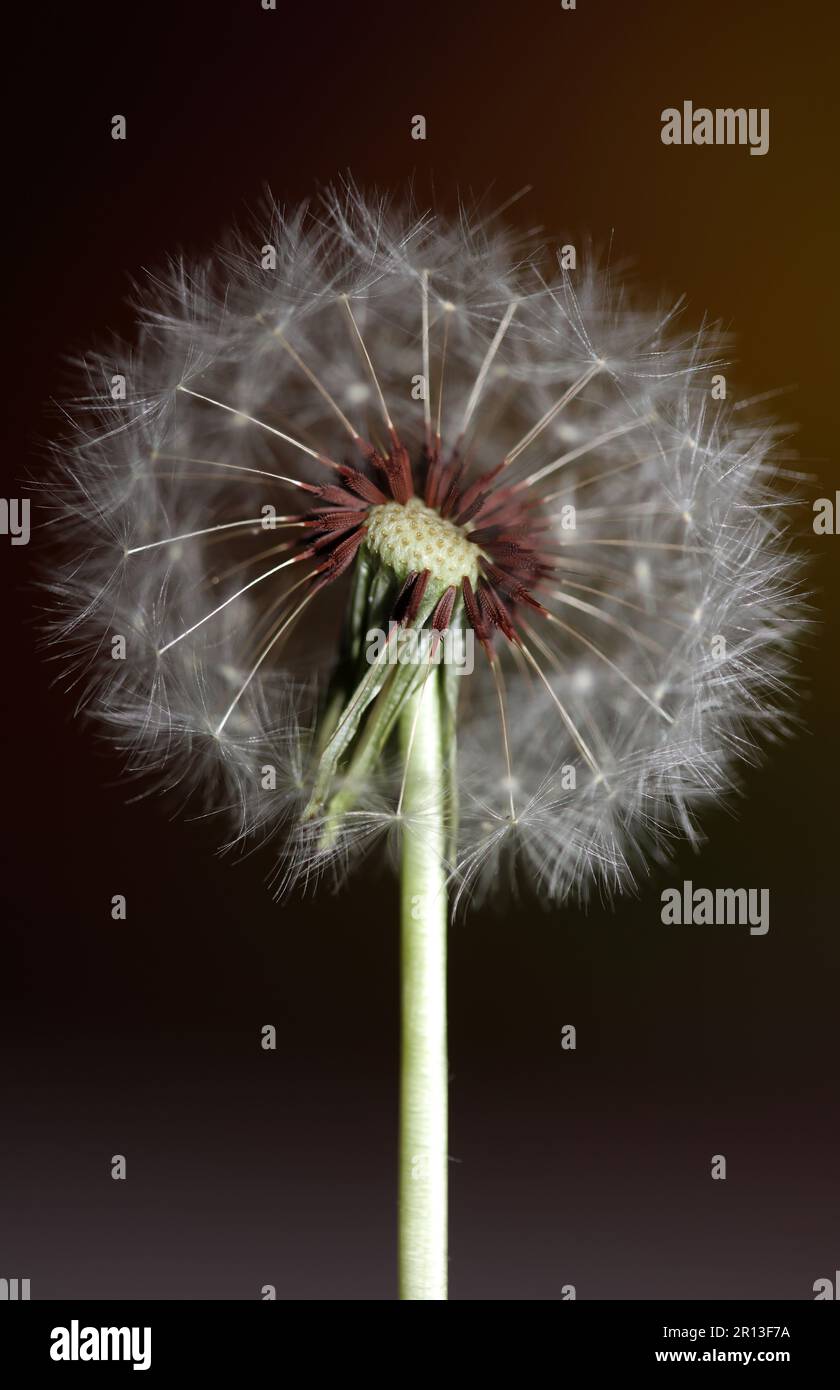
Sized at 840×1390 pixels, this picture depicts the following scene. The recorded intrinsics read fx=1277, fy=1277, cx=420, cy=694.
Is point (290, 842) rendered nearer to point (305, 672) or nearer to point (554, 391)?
point (305, 672)

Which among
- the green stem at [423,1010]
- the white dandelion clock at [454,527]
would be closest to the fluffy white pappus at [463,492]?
the white dandelion clock at [454,527]

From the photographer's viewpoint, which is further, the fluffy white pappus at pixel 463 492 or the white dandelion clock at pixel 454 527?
the fluffy white pappus at pixel 463 492

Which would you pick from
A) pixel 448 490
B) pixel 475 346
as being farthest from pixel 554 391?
pixel 448 490

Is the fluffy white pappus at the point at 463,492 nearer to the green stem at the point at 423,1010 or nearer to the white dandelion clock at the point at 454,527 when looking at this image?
the white dandelion clock at the point at 454,527

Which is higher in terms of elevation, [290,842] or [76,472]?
[76,472]

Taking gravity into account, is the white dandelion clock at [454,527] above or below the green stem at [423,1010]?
above
